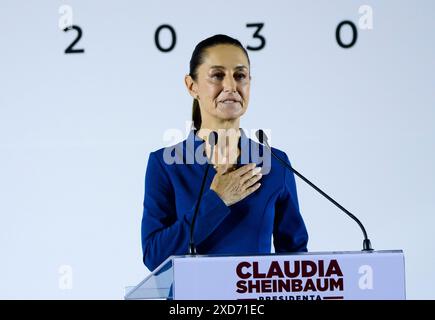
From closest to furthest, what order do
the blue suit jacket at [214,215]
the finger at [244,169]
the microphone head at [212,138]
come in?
the blue suit jacket at [214,215] → the finger at [244,169] → the microphone head at [212,138]

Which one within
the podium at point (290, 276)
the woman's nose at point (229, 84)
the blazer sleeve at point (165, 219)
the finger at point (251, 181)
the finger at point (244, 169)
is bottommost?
the podium at point (290, 276)

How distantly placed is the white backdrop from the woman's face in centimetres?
11

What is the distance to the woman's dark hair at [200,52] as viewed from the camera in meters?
3.43

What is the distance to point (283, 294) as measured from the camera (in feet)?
6.86

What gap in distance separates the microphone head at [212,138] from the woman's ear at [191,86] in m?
0.17

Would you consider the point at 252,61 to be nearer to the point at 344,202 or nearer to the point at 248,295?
the point at 344,202

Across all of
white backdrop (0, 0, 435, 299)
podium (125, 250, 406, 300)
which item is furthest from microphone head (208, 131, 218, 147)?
podium (125, 250, 406, 300)

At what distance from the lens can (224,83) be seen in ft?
11.0

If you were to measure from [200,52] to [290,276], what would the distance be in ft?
4.93

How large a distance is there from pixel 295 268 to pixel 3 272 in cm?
160

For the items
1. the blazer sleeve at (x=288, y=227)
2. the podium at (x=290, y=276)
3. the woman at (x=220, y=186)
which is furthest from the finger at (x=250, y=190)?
the podium at (x=290, y=276)

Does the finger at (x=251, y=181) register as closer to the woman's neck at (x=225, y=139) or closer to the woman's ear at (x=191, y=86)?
the woman's neck at (x=225, y=139)

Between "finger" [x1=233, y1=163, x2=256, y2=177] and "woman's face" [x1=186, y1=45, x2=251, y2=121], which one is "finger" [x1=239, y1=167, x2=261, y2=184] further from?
"woman's face" [x1=186, y1=45, x2=251, y2=121]

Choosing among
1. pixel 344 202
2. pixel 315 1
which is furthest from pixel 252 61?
pixel 344 202
